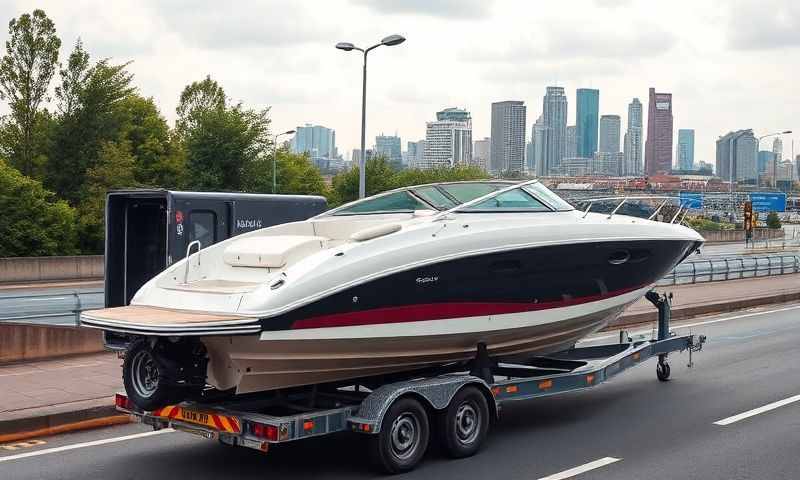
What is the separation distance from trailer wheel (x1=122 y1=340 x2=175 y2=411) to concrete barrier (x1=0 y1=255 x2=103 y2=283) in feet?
89.1

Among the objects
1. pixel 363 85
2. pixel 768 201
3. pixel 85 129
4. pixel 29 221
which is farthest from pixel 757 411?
pixel 768 201

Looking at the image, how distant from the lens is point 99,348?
47.4ft

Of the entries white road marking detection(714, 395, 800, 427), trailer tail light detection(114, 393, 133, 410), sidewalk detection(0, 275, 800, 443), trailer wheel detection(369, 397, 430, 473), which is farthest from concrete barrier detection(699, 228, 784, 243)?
trailer tail light detection(114, 393, 133, 410)

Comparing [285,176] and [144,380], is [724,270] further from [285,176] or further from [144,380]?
[285,176]

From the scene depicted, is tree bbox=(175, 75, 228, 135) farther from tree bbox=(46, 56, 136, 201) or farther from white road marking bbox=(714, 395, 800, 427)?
white road marking bbox=(714, 395, 800, 427)

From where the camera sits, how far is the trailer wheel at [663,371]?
13.2 metres

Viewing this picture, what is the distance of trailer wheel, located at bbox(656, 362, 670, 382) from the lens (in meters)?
13.2

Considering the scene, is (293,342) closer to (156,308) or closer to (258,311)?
(258,311)

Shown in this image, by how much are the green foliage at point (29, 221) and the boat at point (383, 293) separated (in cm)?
3301

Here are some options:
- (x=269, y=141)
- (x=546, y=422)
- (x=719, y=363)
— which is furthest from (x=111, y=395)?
(x=269, y=141)

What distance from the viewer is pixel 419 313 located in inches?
353

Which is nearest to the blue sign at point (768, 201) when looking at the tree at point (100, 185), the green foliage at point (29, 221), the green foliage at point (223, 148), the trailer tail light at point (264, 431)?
the green foliage at point (223, 148)

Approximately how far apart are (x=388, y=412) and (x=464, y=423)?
1080mm

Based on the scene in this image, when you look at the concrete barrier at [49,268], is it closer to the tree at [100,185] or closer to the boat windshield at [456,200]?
the tree at [100,185]
